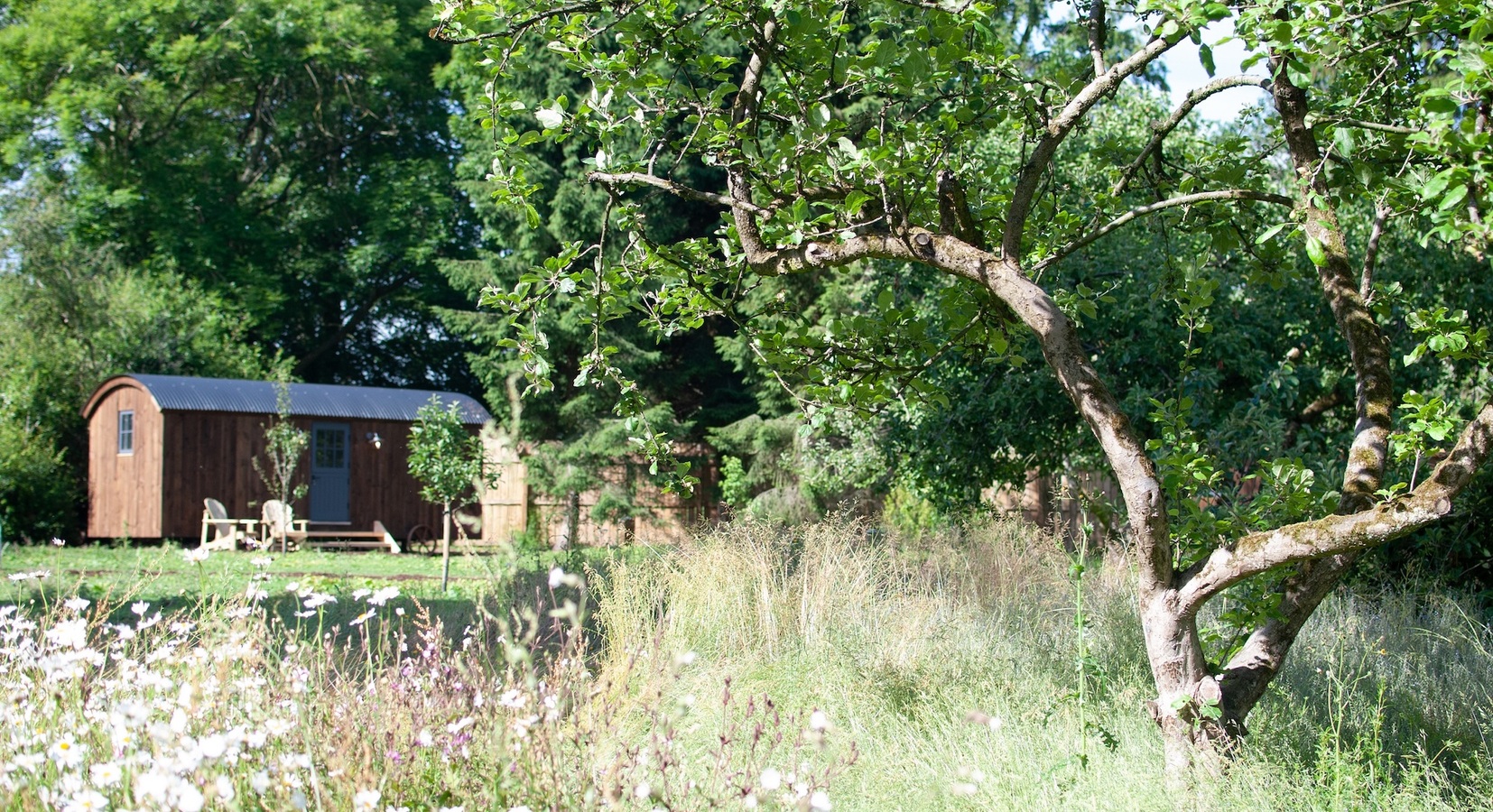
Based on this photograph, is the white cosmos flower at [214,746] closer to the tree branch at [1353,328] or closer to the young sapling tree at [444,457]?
the tree branch at [1353,328]

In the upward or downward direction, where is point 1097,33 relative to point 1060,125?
upward

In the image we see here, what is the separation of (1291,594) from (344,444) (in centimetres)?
1726

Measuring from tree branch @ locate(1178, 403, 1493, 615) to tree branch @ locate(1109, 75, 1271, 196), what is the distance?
1059 mm

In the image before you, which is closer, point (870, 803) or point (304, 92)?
point (870, 803)

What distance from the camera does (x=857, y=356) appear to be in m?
4.11

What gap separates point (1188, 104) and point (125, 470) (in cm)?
1778

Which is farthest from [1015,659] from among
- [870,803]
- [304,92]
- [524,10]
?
[304,92]

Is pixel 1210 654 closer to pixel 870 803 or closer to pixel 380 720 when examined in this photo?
pixel 870 803

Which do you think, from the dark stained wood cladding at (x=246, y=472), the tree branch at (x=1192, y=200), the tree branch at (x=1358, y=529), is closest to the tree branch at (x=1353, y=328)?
the tree branch at (x=1192, y=200)

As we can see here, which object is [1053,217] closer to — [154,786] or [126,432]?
[154,786]

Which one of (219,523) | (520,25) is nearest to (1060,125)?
(520,25)

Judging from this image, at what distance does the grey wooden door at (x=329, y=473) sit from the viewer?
18.5m

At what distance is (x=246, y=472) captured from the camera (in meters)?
17.8

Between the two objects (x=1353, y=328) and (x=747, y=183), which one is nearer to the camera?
(x=1353, y=328)
